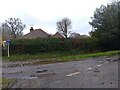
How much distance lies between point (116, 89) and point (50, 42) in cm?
3306

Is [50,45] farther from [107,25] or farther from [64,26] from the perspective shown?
[64,26]

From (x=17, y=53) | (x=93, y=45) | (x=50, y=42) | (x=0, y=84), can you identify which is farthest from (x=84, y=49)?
(x=0, y=84)

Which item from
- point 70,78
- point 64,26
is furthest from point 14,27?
point 70,78

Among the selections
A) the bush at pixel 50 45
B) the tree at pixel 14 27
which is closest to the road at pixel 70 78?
the bush at pixel 50 45

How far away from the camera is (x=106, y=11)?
46.6m

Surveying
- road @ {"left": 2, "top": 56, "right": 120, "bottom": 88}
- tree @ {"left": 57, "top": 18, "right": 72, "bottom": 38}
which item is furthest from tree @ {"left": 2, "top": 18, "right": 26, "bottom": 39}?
road @ {"left": 2, "top": 56, "right": 120, "bottom": 88}

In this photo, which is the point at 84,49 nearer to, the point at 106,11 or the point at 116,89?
the point at 106,11

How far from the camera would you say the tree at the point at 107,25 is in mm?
44438

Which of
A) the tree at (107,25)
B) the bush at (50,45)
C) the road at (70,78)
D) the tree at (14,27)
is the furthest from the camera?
the tree at (14,27)

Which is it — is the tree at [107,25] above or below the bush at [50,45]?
above

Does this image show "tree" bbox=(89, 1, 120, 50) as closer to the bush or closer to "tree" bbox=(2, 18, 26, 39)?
the bush

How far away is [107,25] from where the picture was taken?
1785 inches

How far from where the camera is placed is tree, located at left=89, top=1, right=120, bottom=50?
4444cm

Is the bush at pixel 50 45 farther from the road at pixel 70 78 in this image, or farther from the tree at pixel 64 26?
the tree at pixel 64 26
